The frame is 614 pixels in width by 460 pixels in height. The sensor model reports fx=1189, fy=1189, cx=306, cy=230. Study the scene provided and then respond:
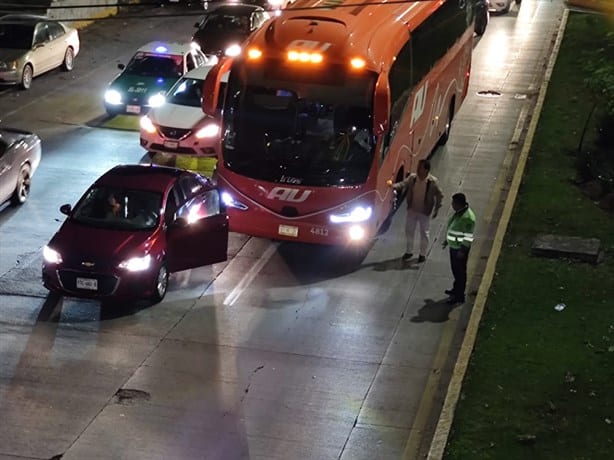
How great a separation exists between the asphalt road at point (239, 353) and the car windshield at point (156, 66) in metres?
5.27

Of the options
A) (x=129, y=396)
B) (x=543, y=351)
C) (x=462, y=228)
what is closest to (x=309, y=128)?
(x=462, y=228)

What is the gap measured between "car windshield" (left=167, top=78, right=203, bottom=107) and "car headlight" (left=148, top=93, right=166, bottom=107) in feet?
0.61

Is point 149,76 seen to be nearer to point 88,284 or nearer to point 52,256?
point 52,256

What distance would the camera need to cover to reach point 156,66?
89.8ft

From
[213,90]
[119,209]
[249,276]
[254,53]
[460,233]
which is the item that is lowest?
[249,276]

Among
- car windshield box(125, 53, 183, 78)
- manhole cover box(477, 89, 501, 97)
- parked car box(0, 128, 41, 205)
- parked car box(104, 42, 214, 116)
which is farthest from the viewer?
manhole cover box(477, 89, 501, 97)

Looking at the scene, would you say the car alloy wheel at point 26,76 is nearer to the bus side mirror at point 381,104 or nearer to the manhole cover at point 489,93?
the manhole cover at point 489,93

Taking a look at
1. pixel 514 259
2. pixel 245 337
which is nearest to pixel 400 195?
pixel 514 259

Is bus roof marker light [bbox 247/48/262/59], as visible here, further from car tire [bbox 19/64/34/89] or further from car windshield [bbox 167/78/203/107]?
car tire [bbox 19/64/34/89]

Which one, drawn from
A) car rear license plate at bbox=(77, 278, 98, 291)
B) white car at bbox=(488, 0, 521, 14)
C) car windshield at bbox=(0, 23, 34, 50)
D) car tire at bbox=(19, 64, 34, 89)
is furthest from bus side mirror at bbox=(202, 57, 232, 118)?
white car at bbox=(488, 0, 521, 14)

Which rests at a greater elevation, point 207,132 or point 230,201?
point 230,201

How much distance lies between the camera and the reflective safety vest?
16422 millimetres

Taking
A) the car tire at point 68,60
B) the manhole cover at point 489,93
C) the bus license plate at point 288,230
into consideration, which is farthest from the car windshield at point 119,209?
the car tire at point 68,60

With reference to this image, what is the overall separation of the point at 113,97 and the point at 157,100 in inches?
63.1
